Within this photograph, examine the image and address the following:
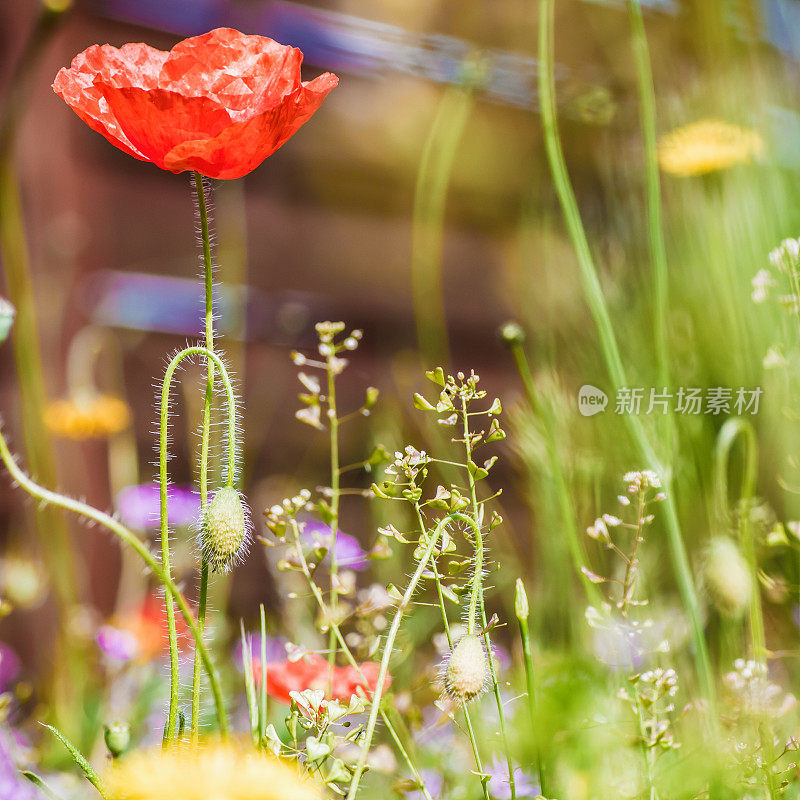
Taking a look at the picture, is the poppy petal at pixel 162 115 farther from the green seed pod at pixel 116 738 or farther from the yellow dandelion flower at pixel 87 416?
the yellow dandelion flower at pixel 87 416

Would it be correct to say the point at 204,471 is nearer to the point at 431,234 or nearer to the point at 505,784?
the point at 505,784

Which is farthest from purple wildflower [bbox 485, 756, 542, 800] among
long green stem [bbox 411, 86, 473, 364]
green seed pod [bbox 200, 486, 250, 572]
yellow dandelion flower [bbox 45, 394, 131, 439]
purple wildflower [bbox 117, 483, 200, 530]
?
long green stem [bbox 411, 86, 473, 364]

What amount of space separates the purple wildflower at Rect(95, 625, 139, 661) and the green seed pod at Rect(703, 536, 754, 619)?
20.9 inches

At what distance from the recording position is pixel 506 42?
1.18 m

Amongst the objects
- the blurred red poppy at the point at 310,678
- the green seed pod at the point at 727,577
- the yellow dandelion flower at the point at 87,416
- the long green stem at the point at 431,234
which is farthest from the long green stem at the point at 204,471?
the long green stem at the point at 431,234

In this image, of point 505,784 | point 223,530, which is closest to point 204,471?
point 223,530

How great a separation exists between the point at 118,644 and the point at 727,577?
559 mm

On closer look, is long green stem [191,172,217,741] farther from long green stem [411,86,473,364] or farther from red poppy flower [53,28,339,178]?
long green stem [411,86,473,364]

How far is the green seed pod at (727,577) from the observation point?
0.40m

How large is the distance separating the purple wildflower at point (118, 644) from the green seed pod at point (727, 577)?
53cm

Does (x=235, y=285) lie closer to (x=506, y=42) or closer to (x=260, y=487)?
(x=260, y=487)

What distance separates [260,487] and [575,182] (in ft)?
2.01

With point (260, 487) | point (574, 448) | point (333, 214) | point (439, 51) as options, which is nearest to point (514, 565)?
point (574, 448)

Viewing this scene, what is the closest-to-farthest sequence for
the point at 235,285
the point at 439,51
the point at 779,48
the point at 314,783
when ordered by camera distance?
the point at 314,783, the point at 779,48, the point at 235,285, the point at 439,51
